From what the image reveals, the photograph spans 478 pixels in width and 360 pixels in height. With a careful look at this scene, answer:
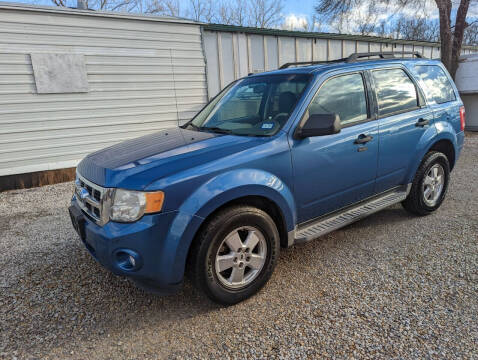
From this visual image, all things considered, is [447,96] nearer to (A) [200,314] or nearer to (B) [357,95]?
(B) [357,95]

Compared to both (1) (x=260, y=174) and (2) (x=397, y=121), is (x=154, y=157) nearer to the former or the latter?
(1) (x=260, y=174)

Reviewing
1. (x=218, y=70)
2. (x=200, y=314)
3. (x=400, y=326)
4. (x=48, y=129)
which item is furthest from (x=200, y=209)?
(x=218, y=70)

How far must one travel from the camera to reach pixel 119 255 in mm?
2305

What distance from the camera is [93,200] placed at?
248 cm

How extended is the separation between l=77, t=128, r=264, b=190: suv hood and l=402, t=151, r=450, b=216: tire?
92.2 inches

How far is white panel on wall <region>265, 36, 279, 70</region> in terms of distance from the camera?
9.36 m

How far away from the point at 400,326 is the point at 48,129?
7.12 metres

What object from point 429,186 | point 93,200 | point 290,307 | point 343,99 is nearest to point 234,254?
point 290,307

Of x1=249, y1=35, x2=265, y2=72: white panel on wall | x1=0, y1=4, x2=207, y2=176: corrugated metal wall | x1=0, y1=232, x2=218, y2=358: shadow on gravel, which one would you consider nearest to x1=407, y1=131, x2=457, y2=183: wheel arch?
x1=0, y1=232, x2=218, y2=358: shadow on gravel

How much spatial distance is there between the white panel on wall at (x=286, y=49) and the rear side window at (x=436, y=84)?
19.7ft

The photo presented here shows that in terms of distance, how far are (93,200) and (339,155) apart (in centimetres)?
213

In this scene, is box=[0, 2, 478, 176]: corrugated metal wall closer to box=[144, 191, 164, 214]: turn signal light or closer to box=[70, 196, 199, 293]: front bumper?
box=[70, 196, 199, 293]: front bumper

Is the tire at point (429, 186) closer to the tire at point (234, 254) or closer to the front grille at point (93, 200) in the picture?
the tire at point (234, 254)

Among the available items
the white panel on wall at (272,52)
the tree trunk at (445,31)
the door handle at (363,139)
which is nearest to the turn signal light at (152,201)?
the door handle at (363,139)
